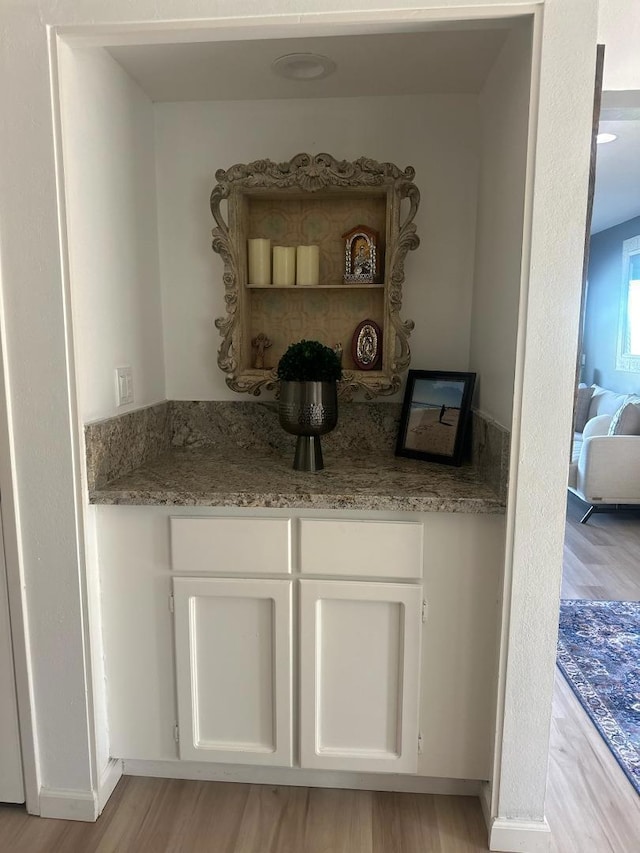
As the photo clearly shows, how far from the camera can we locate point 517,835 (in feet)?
4.86

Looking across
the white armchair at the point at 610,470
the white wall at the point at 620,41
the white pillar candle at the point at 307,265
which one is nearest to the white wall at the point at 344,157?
the white pillar candle at the point at 307,265

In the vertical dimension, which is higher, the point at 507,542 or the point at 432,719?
the point at 507,542

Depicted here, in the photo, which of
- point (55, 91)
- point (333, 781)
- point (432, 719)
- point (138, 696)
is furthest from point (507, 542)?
point (55, 91)

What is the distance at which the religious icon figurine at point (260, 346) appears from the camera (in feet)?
6.59

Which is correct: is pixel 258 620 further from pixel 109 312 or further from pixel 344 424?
pixel 109 312

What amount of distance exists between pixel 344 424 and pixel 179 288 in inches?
28.7

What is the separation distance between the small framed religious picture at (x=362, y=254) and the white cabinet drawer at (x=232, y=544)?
86 cm

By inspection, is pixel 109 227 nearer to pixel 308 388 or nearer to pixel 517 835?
pixel 308 388

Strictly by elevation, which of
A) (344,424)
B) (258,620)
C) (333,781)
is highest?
(344,424)

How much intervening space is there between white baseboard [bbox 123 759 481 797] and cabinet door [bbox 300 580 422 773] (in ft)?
0.35

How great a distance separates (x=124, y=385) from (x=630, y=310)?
539 centimetres

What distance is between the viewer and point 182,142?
1906 mm

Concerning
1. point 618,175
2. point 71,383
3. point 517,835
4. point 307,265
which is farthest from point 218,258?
point 618,175

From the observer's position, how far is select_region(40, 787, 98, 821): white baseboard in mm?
1568
